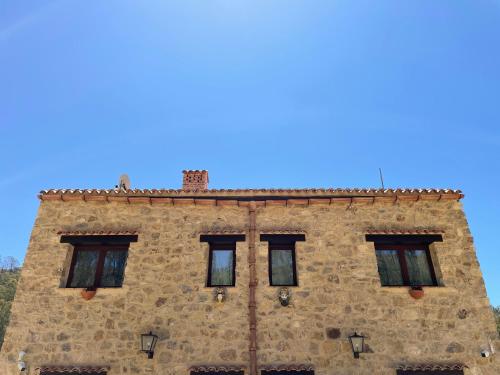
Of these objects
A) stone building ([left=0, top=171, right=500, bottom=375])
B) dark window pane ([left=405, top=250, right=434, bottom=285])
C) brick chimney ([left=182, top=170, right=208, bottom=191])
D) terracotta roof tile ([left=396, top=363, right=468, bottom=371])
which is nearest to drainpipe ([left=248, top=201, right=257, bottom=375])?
stone building ([left=0, top=171, right=500, bottom=375])

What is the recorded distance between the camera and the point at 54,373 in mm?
7660

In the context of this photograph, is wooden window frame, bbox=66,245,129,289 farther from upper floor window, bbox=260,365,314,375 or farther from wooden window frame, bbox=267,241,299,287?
upper floor window, bbox=260,365,314,375

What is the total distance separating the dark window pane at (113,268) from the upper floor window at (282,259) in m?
3.61

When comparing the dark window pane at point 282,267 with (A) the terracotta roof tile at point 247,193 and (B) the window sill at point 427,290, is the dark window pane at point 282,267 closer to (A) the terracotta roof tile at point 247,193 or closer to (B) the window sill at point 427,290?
(A) the terracotta roof tile at point 247,193

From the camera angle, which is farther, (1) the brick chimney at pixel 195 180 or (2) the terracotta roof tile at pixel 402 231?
(1) the brick chimney at pixel 195 180

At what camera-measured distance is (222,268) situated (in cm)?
887

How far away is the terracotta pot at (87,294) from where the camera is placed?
8258mm

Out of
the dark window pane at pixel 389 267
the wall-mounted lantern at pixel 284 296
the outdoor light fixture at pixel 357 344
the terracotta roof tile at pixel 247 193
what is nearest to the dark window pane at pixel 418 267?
the dark window pane at pixel 389 267

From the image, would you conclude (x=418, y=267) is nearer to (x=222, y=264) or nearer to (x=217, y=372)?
(x=222, y=264)

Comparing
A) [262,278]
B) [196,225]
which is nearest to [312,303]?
[262,278]

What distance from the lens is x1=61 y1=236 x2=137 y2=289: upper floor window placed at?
875 cm

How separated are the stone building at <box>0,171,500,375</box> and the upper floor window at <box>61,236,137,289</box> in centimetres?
3

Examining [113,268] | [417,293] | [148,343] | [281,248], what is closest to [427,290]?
[417,293]

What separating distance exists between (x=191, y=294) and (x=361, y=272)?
13.6ft
